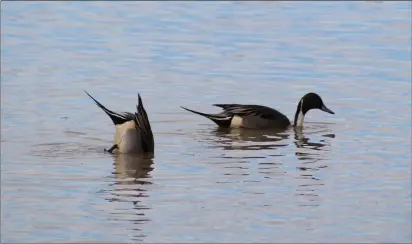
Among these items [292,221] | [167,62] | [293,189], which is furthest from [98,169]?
[167,62]

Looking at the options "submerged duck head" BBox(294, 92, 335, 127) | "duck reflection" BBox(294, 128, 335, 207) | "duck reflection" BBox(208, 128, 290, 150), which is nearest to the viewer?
"duck reflection" BBox(294, 128, 335, 207)

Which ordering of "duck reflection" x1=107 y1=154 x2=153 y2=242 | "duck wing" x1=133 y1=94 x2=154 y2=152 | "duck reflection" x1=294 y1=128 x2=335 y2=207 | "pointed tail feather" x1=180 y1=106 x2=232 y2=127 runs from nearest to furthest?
1. "duck reflection" x1=107 y1=154 x2=153 y2=242
2. "duck reflection" x1=294 y1=128 x2=335 y2=207
3. "duck wing" x1=133 y1=94 x2=154 y2=152
4. "pointed tail feather" x1=180 y1=106 x2=232 y2=127

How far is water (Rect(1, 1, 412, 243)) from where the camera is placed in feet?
32.3

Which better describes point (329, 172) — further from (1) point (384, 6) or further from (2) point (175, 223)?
(1) point (384, 6)

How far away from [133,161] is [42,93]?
404 centimetres

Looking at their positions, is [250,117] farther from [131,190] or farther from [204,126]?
[131,190]

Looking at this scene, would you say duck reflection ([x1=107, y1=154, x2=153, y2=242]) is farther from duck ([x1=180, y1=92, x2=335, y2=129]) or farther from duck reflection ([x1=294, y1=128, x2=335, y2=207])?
duck ([x1=180, y1=92, x2=335, y2=129])

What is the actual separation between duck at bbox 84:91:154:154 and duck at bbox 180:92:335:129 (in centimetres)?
226

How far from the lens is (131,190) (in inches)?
434

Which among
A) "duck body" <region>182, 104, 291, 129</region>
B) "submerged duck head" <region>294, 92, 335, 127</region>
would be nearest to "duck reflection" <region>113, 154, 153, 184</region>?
"duck body" <region>182, 104, 291, 129</region>

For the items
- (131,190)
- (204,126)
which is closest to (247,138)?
(204,126)

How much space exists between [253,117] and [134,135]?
2728 mm

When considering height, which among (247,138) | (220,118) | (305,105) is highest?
(305,105)

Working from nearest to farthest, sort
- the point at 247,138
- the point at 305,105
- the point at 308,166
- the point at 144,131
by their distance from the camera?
the point at 308,166, the point at 144,131, the point at 247,138, the point at 305,105
